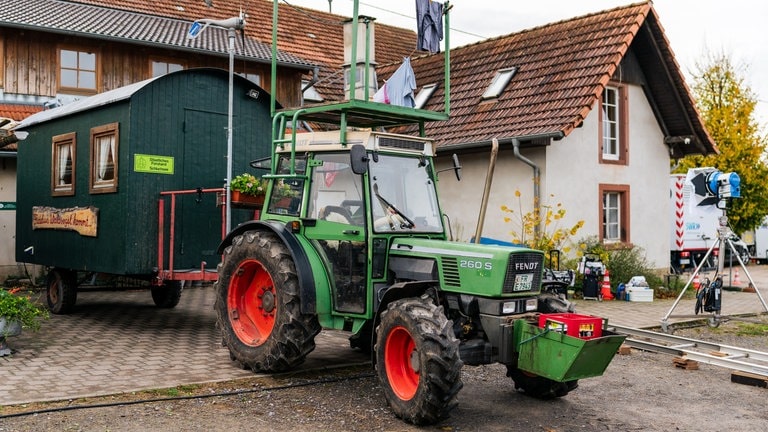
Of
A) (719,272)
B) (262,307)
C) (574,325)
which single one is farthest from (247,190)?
(719,272)

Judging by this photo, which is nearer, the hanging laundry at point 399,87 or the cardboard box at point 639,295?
the hanging laundry at point 399,87

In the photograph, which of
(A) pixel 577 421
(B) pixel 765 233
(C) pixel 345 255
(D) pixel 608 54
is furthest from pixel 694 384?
(B) pixel 765 233

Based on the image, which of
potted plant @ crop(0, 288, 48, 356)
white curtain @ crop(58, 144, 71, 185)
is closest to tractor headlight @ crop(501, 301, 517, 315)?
potted plant @ crop(0, 288, 48, 356)

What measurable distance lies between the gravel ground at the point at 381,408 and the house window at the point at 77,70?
12131 mm

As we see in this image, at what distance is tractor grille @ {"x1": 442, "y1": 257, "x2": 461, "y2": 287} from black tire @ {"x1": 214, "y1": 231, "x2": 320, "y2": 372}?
1.41 meters

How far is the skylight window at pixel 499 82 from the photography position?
684 inches

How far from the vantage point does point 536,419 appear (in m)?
6.18

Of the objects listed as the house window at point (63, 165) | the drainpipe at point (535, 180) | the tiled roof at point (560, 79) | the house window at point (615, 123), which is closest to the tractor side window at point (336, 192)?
the house window at point (63, 165)

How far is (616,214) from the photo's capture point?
57.1 ft

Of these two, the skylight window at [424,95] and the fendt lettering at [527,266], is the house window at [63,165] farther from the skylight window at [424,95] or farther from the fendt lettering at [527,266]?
the skylight window at [424,95]

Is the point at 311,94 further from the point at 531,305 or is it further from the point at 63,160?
the point at 531,305

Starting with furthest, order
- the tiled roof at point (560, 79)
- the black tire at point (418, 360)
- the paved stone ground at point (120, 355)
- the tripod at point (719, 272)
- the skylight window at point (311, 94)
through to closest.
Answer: the skylight window at point (311, 94)
the tiled roof at point (560, 79)
the tripod at point (719, 272)
the paved stone ground at point (120, 355)
the black tire at point (418, 360)

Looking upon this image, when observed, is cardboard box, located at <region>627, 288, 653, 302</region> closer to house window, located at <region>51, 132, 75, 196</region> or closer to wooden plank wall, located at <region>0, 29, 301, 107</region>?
house window, located at <region>51, 132, 75, 196</region>

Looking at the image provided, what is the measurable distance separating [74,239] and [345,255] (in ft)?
17.9
